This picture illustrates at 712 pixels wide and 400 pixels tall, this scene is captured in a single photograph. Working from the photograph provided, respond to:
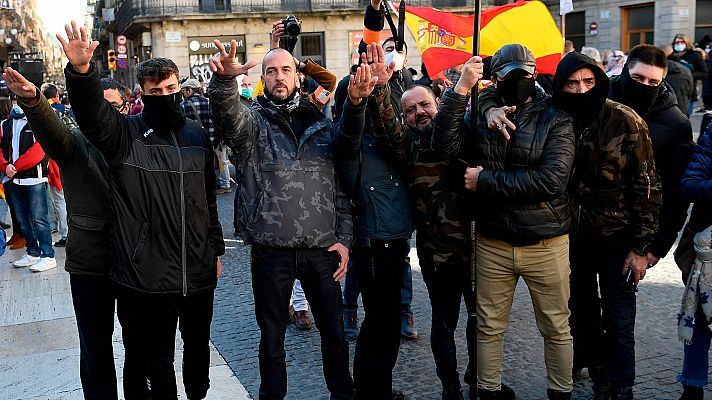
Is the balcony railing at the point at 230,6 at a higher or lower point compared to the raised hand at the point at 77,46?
higher

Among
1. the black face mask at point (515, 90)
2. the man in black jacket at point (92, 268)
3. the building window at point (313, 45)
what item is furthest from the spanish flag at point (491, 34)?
the building window at point (313, 45)

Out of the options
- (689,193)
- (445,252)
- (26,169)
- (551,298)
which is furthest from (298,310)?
(26,169)

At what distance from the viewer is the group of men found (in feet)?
12.4

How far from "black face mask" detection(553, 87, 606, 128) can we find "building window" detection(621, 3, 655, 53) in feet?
91.6

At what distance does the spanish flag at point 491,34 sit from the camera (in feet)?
26.8

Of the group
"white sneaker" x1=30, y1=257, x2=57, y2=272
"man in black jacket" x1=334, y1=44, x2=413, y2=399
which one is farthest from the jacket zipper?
"white sneaker" x1=30, y1=257, x2=57, y2=272

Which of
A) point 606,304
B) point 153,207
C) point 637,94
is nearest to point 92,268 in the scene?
point 153,207

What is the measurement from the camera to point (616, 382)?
4.27 meters

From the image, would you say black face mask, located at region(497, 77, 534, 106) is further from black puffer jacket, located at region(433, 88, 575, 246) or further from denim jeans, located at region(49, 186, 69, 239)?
denim jeans, located at region(49, 186, 69, 239)

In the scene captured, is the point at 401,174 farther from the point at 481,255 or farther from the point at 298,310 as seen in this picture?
the point at 298,310

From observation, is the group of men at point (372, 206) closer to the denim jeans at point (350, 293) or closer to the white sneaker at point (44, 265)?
the denim jeans at point (350, 293)

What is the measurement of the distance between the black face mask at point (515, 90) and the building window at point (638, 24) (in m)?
28.2

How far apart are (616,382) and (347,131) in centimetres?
209

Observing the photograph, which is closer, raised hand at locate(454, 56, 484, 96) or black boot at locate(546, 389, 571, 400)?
raised hand at locate(454, 56, 484, 96)
